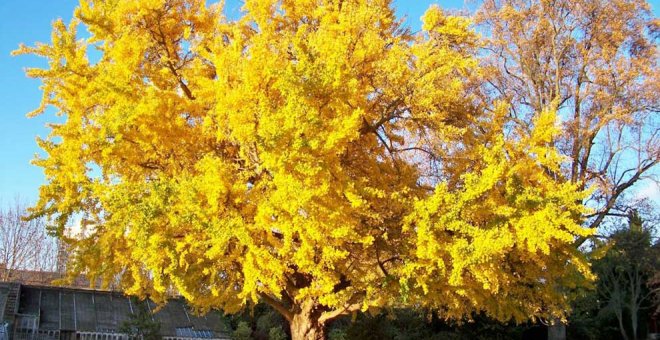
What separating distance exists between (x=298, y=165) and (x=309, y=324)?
4.74 m

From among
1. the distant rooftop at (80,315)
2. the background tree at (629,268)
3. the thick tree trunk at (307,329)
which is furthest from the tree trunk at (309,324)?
the background tree at (629,268)

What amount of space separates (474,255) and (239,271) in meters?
3.98

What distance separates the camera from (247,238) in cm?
793

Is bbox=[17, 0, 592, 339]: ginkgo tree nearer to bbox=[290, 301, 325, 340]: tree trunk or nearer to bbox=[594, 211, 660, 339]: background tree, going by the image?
bbox=[290, 301, 325, 340]: tree trunk

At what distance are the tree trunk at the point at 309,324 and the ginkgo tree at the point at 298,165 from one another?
0.07 m

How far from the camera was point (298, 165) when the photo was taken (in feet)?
24.4

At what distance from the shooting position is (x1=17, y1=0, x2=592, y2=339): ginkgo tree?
7938 mm

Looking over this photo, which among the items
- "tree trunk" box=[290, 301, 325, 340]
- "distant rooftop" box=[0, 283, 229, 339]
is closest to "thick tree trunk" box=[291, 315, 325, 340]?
"tree trunk" box=[290, 301, 325, 340]

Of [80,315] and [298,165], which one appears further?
[80,315]

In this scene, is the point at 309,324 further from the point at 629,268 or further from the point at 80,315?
the point at 629,268

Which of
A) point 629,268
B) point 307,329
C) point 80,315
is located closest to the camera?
point 307,329

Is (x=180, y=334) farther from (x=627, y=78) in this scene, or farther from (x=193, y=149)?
(x=627, y=78)

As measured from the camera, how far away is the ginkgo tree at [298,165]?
26.0ft

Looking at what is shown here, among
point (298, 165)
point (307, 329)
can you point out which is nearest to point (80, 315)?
point (307, 329)
